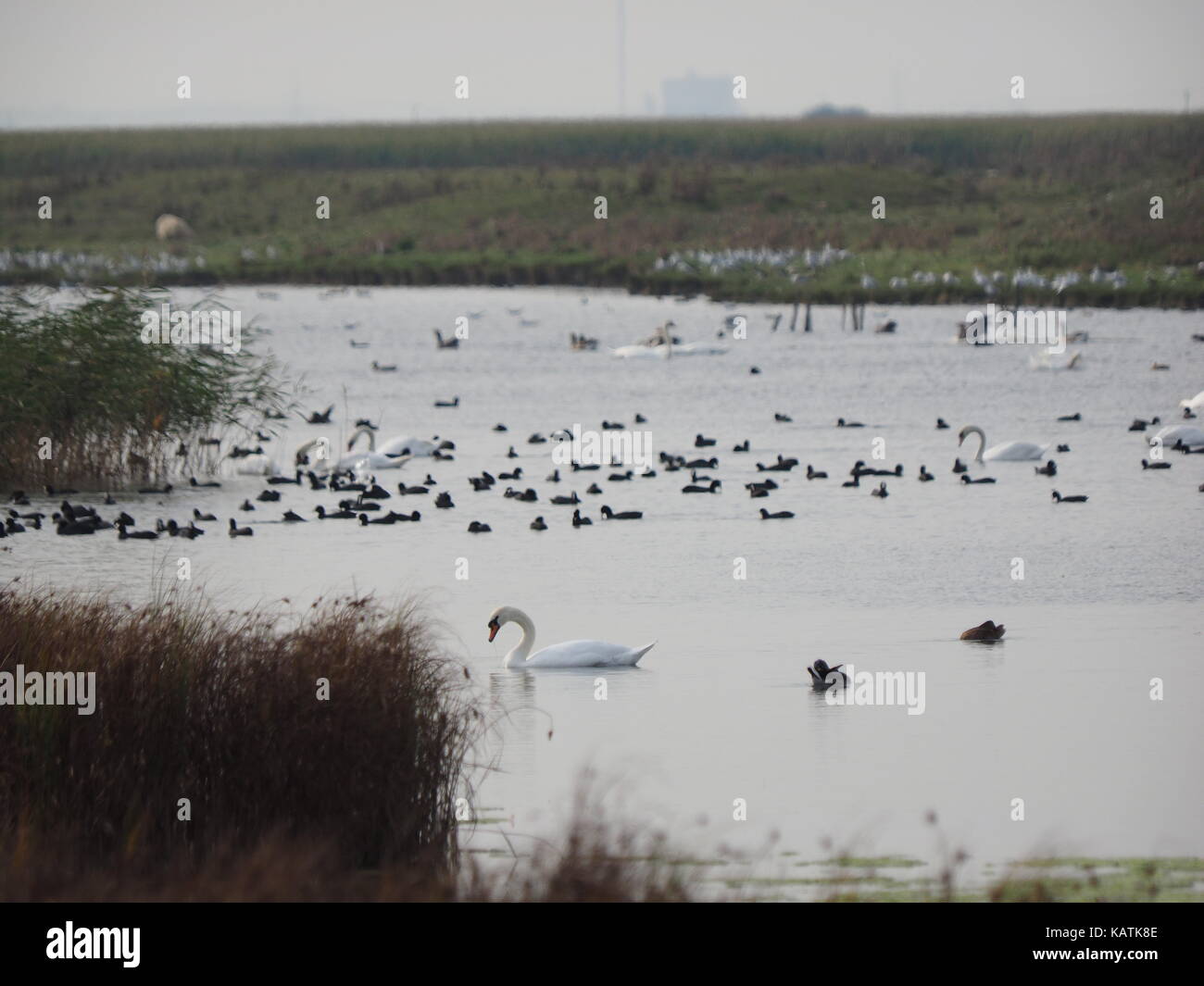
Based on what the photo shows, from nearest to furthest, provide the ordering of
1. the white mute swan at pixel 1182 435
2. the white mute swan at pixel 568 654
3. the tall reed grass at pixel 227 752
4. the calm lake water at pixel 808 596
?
the tall reed grass at pixel 227 752 → the calm lake water at pixel 808 596 → the white mute swan at pixel 568 654 → the white mute swan at pixel 1182 435

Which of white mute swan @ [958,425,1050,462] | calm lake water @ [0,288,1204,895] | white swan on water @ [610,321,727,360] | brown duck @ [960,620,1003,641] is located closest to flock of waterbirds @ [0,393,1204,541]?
white mute swan @ [958,425,1050,462]

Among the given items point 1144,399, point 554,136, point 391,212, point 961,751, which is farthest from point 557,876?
point 554,136

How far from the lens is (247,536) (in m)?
23.0

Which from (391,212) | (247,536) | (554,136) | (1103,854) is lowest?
(1103,854)

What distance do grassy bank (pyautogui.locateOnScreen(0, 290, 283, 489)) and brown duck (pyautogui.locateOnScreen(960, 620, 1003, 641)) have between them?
1268 centimetres

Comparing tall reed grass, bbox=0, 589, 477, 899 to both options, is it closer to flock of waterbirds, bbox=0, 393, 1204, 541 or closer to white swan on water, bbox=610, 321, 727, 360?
flock of waterbirds, bbox=0, 393, 1204, 541

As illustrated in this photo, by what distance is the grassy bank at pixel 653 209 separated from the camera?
229 feet

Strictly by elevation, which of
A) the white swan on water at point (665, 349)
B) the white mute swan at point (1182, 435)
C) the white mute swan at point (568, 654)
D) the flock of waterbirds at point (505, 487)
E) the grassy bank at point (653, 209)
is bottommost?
the white mute swan at point (568, 654)

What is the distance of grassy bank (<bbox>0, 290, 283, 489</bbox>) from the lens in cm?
2494

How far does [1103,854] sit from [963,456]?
67.8 ft

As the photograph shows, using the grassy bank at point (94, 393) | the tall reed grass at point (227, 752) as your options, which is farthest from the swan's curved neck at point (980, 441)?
the tall reed grass at point (227, 752)

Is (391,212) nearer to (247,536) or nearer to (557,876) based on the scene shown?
(247,536)

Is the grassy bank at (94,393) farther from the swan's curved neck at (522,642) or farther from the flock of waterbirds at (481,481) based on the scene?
the swan's curved neck at (522,642)

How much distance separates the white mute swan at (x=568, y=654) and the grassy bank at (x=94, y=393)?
11022 mm
